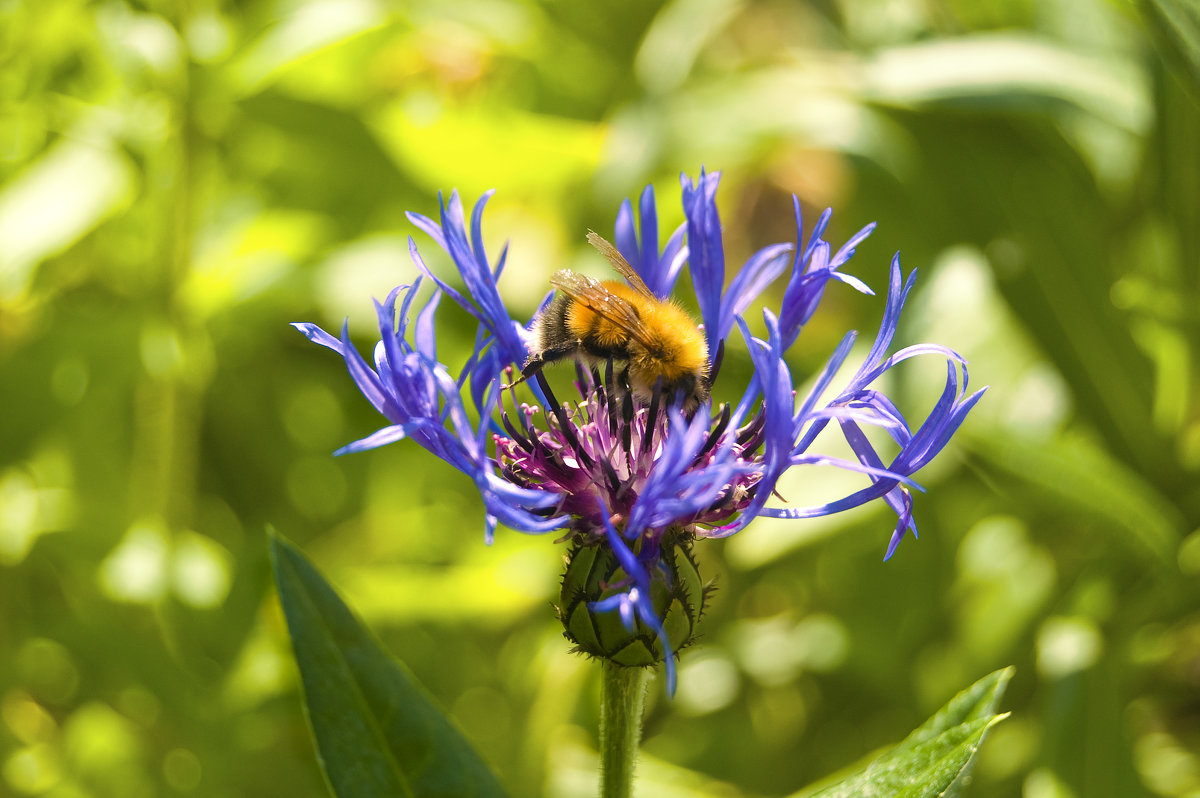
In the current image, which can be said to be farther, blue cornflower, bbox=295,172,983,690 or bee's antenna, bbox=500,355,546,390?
bee's antenna, bbox=500,355,546,390

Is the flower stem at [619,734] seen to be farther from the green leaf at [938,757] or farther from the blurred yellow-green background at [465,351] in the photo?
Answer: the blurred yellow-green background at [465,351]

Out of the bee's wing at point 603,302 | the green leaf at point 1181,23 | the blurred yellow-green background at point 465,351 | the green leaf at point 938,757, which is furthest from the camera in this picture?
the blurred yellow-green background at point 465,351

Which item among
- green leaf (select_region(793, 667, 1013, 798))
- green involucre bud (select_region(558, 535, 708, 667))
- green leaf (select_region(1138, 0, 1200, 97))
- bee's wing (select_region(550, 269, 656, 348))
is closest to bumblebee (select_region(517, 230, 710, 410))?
bee's wing (select_region(550, 269, 656, 348))

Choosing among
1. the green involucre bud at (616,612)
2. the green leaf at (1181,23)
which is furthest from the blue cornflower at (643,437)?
the green leaf at (1181,23)

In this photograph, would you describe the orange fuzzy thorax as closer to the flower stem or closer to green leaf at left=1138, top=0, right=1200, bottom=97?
the flower stem

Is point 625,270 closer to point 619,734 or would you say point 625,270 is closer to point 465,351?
point 619,734

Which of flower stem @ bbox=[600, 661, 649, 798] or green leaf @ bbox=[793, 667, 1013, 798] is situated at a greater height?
green leaf @ bbox=[793, 667, 1013, 798]

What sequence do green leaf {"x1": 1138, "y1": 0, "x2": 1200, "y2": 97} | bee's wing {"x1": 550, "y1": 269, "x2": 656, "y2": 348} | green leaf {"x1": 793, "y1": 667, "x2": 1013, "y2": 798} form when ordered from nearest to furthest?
1. green leaf {"x1": 793, "y1": 667, "x2": 1013, "y2": 798}
2. bee's wing {"x1": 550, "y1": 269, "x2": 656, "y2": 348}
3. green leaf {"x1": 1138, "y1": 0, "x2": 1200, "y2": 97}

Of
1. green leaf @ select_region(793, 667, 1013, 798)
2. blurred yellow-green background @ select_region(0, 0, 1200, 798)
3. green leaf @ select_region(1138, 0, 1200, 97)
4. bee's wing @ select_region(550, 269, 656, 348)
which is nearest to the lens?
green leaf @ select_region(793, 667, 1013, 798)
